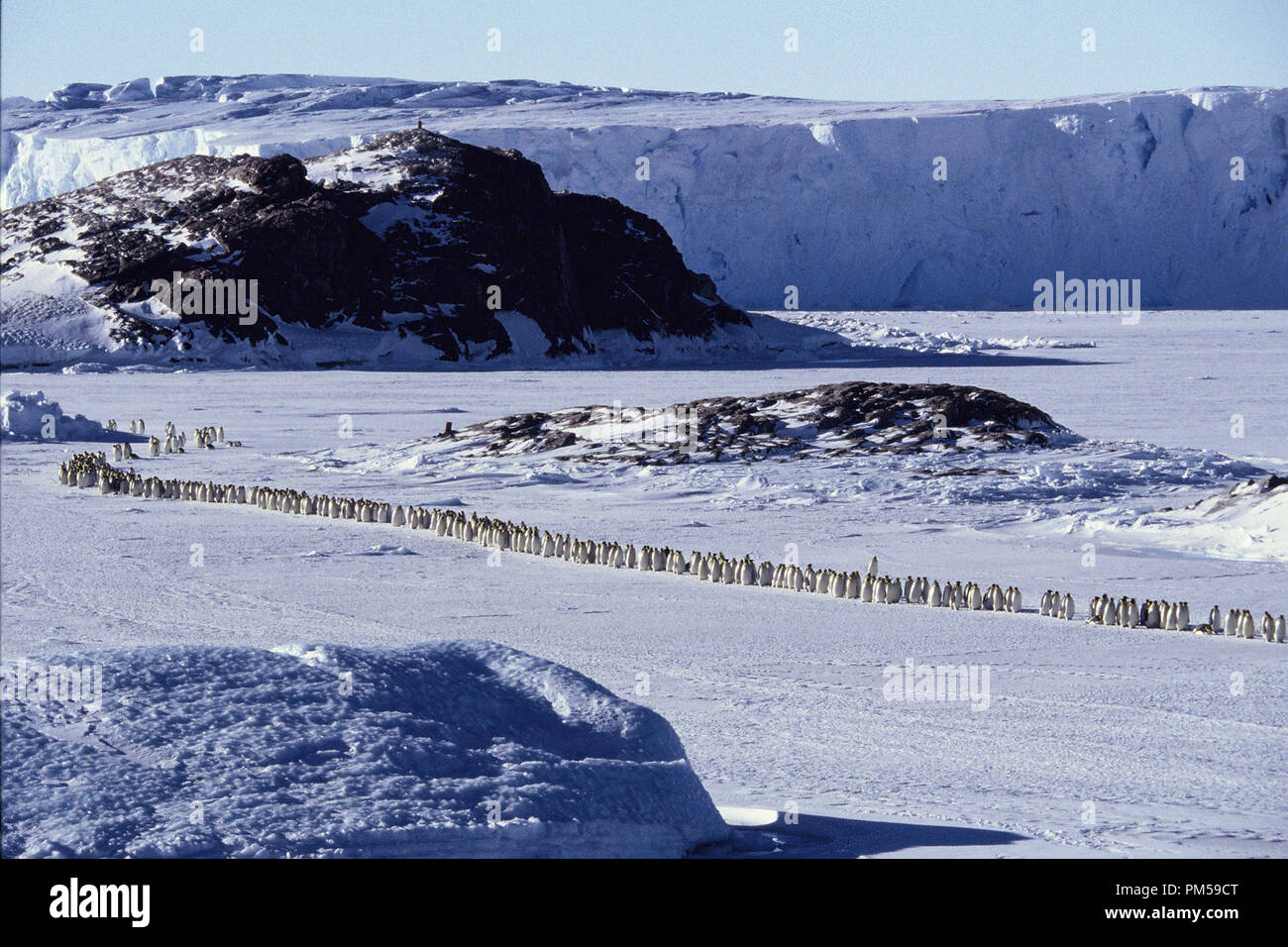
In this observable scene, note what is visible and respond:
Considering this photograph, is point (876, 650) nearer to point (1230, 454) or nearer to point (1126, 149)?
point (1230, 454)

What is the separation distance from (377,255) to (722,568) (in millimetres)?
32435

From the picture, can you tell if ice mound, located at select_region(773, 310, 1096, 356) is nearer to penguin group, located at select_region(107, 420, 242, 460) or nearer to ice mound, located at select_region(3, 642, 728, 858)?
penguin group, located at select_region(107, 420, 242, 460)

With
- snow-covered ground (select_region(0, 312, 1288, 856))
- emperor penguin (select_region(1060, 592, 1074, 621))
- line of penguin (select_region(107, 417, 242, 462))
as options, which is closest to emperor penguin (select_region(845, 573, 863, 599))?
snow-covered ground (select_region(0, 312, 1288, 856))

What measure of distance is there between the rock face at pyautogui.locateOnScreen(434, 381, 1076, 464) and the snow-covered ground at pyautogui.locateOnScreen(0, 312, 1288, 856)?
60 cm

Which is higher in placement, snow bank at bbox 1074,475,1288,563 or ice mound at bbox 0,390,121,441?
ice mound at bbox 0,390,121,441

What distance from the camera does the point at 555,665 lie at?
541 centimetres

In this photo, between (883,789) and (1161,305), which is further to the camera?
(1161,305)

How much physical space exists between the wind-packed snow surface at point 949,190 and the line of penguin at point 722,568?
4299 centimetres

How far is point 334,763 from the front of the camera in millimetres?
4449

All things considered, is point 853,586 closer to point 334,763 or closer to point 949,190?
point 334,763

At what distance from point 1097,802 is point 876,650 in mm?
3105

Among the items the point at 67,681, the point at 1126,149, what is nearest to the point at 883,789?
the point at 67,681

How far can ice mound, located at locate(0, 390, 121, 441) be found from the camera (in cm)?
2196

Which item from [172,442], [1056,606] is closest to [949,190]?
[172,442]
